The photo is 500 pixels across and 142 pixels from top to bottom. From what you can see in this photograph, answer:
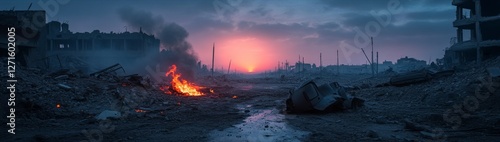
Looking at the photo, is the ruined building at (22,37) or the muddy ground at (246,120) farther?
the ruined building at (22,37)

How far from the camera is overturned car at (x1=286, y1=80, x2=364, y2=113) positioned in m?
10.2

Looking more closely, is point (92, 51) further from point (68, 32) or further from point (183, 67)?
point (183, 67)

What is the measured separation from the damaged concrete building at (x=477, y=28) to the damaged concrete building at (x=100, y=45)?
116 ft

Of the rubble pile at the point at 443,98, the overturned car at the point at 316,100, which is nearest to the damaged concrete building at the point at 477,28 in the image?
the rubble pile at the point at 443,98

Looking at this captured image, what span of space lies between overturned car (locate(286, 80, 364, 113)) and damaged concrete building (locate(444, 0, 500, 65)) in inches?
796

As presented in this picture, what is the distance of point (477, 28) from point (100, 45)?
42.9m

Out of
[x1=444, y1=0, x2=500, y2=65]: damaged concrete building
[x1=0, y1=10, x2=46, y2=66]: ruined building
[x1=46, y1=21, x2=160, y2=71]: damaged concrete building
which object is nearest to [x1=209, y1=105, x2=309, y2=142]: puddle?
[x1=0, y1=10, x2=46, y2=66]: ruined building

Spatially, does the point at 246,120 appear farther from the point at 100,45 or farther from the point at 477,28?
the point at 100,45

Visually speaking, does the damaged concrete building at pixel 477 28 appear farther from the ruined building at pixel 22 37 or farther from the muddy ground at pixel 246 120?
the ruined building at pixel 22 37

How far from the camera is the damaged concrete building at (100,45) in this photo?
4216 centimetres

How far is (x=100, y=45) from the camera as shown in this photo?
43.7 meters

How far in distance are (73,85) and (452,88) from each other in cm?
1493

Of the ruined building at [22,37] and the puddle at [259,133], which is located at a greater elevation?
the ruined building at [22,37]

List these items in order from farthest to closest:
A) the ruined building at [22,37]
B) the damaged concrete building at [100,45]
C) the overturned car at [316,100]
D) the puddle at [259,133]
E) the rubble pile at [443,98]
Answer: the damaged concrete building at [100,45] → the ruined building at [22,37] → the overturned car at [316,100] → the rubble pile at [443,98] → the puddle at [259,133]
